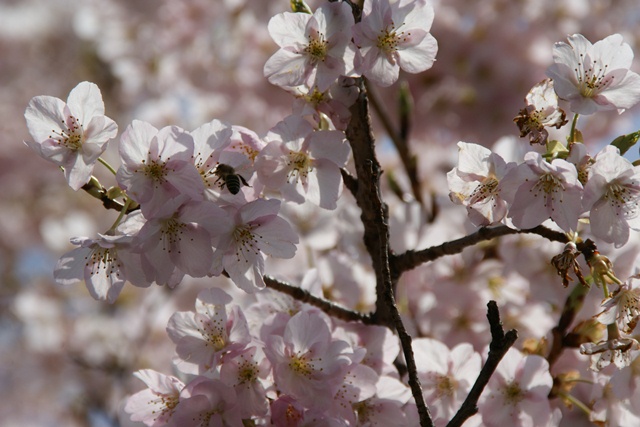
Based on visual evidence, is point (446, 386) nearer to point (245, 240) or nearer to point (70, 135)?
point (245, 240)

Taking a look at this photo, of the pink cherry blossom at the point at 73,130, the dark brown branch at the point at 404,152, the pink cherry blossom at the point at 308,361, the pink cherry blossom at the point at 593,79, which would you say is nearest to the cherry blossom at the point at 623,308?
the pink cherry blossom at the point at 593,79

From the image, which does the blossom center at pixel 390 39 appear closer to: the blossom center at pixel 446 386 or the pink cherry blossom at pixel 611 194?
the pink cherry blossom at pixel 611 194

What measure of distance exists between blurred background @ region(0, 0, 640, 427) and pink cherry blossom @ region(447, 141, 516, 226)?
3.85ft

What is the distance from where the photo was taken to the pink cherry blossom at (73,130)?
3.39ft

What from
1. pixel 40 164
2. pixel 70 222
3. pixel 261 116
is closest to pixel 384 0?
pixel 261 116

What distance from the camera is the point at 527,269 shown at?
5.45 ft

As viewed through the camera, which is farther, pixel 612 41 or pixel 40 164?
pixel 40 164

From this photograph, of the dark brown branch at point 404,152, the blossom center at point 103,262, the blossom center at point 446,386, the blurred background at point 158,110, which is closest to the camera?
the blossom center at point 103,262

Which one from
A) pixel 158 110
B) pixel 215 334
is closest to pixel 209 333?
pixel 215 334

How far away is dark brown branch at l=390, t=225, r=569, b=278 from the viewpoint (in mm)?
1064

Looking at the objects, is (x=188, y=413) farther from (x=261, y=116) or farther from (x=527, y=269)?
(x=261, y=116)

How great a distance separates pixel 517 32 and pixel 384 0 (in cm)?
198

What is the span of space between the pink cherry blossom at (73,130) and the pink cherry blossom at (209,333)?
27 centimetres

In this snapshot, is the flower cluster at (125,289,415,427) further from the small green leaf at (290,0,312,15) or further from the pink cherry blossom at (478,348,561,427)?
the small green leaf at (290,0,312,15)
